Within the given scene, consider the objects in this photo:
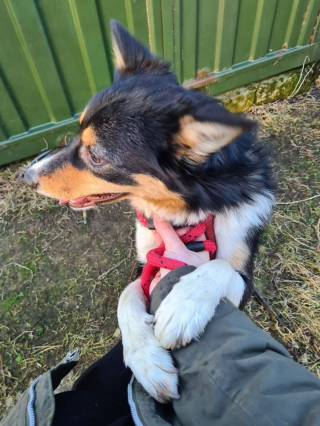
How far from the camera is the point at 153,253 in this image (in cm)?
168

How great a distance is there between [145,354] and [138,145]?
3.45 ft

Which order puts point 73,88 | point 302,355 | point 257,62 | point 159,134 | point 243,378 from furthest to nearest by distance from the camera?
point 257,62, point 73,88, point 302,355, point 159,134, point 243,378

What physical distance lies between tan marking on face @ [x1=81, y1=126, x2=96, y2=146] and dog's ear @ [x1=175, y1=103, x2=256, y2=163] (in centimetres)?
51


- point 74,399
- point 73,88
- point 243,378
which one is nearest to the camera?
point 243,378

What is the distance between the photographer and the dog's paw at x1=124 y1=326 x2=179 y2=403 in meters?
1.29

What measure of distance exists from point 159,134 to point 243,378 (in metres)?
1.15

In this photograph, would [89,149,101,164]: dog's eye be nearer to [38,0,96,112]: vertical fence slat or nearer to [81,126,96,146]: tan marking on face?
[81,126,96,146]: tan marking on face

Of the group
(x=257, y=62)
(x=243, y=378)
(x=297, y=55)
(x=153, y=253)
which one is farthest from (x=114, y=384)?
(x=297, y=55)

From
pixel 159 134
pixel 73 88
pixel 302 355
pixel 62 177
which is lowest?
pixel 302 355

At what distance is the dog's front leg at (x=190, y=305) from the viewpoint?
1.35 m

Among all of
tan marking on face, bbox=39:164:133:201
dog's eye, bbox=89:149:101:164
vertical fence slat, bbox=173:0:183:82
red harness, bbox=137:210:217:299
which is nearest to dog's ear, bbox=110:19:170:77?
dog's eye, bbox=89:149:101:164

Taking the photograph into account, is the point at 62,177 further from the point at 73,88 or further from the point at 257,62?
the point at 257,62

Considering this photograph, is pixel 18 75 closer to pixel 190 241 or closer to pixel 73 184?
pixel 73 184

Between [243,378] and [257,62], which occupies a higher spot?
[243,378]
